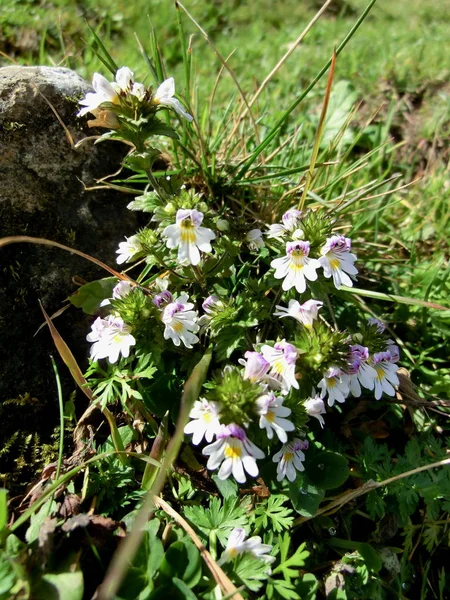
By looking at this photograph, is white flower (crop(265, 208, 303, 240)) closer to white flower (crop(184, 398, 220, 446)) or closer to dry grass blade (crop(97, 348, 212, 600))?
dry grass blade (crop(97, 348, 212, 600))

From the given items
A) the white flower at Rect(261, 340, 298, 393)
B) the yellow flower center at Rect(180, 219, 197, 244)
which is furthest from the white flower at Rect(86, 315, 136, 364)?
the white flower at Rect(261, 340, 298, 393)

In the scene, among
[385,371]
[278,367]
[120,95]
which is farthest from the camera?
[385,371]

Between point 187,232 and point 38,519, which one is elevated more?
point 187,232

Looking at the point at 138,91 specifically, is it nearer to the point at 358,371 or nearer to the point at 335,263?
the point at 335,263

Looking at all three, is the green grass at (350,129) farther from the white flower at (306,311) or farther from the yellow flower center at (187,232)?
the yellow flower center at (187,232)

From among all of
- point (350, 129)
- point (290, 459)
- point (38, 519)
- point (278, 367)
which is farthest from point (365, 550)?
point (350, 129)

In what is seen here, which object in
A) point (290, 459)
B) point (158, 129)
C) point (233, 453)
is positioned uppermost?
point (158, 129)

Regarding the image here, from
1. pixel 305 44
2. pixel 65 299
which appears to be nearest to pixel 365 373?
pixel 65 299
